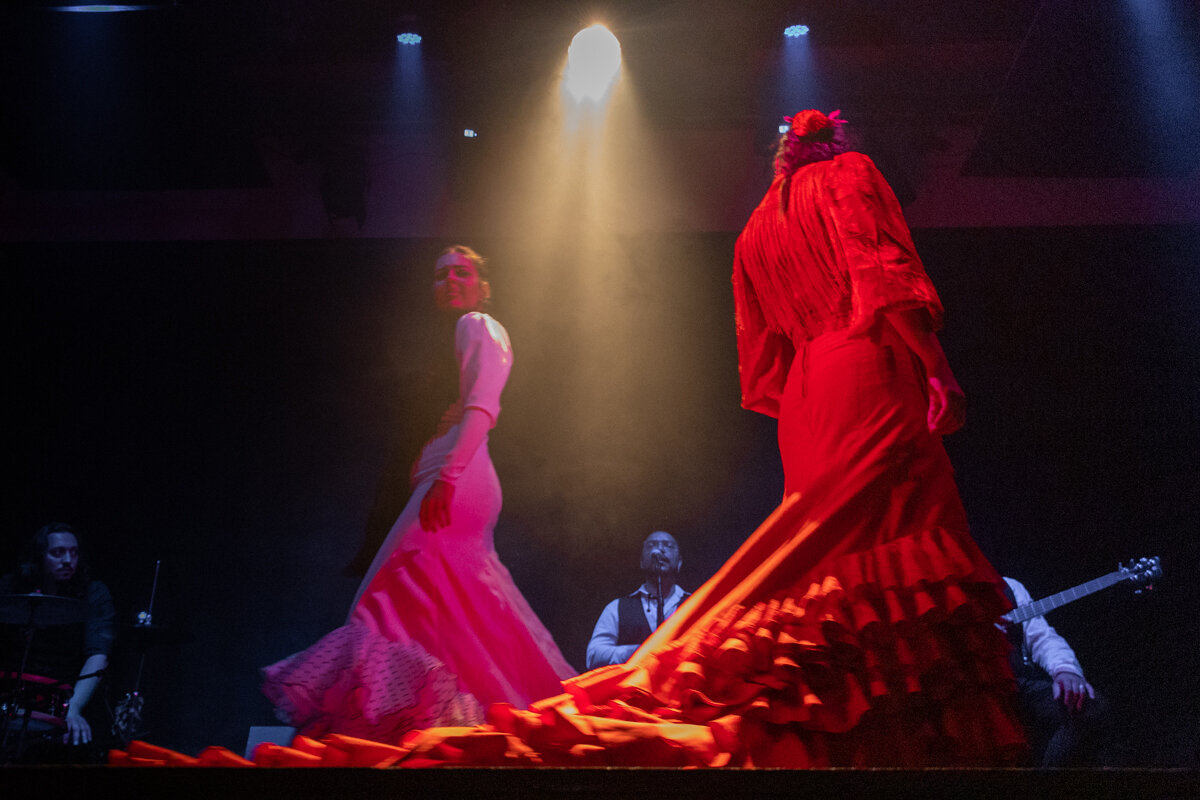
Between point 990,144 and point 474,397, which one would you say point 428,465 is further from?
point 990,144

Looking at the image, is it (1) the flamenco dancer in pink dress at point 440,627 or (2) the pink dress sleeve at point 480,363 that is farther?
(2) the pink dress sleeve at point 480,363

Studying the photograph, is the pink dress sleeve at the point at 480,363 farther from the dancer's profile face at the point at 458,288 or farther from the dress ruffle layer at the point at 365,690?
the dress ruffle layer at the point at 365,690

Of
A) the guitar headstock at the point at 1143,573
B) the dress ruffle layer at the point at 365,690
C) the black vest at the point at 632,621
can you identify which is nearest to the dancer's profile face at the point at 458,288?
the black vest at the point at 632,621

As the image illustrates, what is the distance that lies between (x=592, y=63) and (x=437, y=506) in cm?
294

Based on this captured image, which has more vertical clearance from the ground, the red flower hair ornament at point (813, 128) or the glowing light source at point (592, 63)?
the glowing light source at point (592, 63)

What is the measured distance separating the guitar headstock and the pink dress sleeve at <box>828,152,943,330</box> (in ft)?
9.63

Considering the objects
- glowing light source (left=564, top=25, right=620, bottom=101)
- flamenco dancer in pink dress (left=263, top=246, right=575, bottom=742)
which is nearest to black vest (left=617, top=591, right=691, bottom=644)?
flamenco dancer in pink dress (left=263, top=246, right=575, bottom=742)

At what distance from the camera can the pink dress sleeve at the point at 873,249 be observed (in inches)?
65.8

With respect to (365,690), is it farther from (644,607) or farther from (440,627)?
(644,607)

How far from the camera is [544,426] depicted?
4402 mm

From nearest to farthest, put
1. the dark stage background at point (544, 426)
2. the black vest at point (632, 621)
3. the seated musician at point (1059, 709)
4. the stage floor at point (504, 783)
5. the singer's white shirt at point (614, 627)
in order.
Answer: the stage floor at point (504, 783) → the seated musician at point (1059, 709) → the singer's white shirt at point (614, 627) → the black vest at point (632, 621) → the dark stage background at point (544, 426)

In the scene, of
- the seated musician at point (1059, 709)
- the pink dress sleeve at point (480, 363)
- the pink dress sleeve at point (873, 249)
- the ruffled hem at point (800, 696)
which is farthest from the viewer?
the pink dress sleeve at point (480, 363)

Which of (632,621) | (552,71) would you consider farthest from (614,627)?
(552,71)

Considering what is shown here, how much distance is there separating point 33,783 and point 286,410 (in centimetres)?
364
